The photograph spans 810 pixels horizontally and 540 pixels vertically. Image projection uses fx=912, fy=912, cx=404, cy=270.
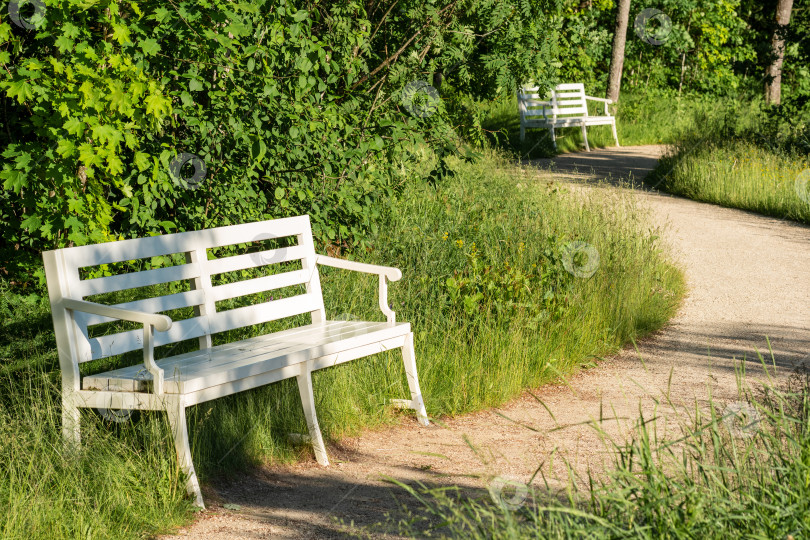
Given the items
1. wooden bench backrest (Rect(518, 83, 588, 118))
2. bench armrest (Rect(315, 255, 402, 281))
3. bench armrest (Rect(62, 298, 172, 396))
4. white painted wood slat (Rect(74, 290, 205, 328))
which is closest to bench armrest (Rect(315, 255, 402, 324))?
bench armrest (Rect(315, 255, 402, 281))

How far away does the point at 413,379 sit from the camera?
484cm

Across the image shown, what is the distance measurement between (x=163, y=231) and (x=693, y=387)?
3393 millimetres

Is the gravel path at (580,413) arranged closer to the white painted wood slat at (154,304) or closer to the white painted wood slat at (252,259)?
the white painted wood slat at (154,304)

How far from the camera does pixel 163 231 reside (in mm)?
5797

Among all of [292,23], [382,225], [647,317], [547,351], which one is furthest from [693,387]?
[292,23]

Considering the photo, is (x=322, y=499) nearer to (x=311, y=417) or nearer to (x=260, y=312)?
(x=311, y=417)

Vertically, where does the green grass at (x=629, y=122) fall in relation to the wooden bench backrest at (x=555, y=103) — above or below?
below

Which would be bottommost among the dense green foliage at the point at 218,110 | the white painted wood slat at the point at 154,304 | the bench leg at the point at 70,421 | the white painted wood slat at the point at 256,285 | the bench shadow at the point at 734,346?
the bench shadow at the point at 734,346

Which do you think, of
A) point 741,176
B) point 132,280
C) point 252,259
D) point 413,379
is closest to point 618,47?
point 741,176

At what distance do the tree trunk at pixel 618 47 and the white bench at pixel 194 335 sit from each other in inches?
601

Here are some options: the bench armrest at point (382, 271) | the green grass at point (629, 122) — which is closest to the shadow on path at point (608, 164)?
the green grass at point (629, 122)

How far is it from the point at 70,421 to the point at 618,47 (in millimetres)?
17258

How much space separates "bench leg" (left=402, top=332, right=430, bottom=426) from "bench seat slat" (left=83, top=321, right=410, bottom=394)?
0.10 metres

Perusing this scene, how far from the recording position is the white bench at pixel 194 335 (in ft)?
11.9
